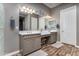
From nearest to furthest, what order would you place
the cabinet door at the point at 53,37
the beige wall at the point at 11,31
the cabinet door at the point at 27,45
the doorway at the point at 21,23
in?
the beige wall at the point at 11,31 < the doorway at the point at 21,23 < the cabinet door at the point at 27,45 < the cabinet door at the point at 53,37

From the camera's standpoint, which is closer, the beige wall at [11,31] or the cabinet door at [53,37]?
the beige wall at [11,31]

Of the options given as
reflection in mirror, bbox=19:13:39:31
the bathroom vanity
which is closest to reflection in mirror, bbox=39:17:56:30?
reflection in mirror, bbox=19:13:39:31

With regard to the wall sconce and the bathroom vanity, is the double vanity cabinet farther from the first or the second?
the wall sconce

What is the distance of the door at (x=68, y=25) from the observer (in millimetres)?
2045

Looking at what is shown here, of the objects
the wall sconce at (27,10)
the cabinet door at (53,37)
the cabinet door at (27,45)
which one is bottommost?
the cabinet door at (27,45)

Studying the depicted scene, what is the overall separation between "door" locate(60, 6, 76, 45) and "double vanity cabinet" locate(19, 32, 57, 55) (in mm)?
225

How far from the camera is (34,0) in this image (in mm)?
1849

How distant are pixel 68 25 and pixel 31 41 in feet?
3.28

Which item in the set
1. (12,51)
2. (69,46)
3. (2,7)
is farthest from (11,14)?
(69,46)

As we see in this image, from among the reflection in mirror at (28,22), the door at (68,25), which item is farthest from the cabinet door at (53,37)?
the reflection in mirror at (28,22)

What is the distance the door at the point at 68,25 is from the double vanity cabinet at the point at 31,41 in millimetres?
225

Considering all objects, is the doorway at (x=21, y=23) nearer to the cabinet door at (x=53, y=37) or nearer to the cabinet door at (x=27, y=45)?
the cabinet door at (x=27, y=45)

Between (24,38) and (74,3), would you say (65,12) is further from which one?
(24,38)

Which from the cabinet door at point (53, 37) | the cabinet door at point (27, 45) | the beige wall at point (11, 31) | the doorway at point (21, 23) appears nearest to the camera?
the beige wall at point (11, 31)
